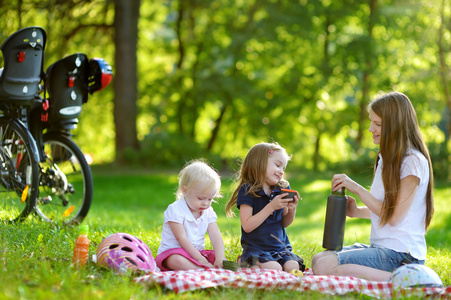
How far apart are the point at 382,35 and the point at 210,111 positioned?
23.6 feet

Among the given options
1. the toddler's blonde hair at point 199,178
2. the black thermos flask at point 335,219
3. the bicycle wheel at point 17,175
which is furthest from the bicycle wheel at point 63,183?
the black thermos flask at point 335,219

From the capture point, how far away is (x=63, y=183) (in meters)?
4.97

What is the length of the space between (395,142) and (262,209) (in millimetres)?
1017

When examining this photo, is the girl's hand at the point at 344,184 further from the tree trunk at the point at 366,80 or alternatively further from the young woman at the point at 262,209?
the tree trunk at the point at 366,80

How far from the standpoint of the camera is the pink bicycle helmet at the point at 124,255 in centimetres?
350

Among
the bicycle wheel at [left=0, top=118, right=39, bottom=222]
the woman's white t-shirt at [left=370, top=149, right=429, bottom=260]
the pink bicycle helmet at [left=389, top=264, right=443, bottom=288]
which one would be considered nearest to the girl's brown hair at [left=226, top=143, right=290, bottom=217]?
the woman's white t-shirt at [left=370, top=149, right=429, bottom=260]

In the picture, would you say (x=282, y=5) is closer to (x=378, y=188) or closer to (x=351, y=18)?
(x=351, y=18)

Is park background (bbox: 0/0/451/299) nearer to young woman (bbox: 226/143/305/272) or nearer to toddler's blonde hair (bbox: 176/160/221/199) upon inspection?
young woman (bbox: 226/143/305/272)

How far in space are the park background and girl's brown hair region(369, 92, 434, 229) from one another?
25.3 feet

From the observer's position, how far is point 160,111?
60.6 ft

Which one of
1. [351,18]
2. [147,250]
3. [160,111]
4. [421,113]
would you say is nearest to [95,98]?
[160,111]

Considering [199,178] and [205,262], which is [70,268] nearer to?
[205,262]

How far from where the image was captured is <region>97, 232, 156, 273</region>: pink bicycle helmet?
3.50m

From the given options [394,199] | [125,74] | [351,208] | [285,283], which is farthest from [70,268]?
[125,74]
